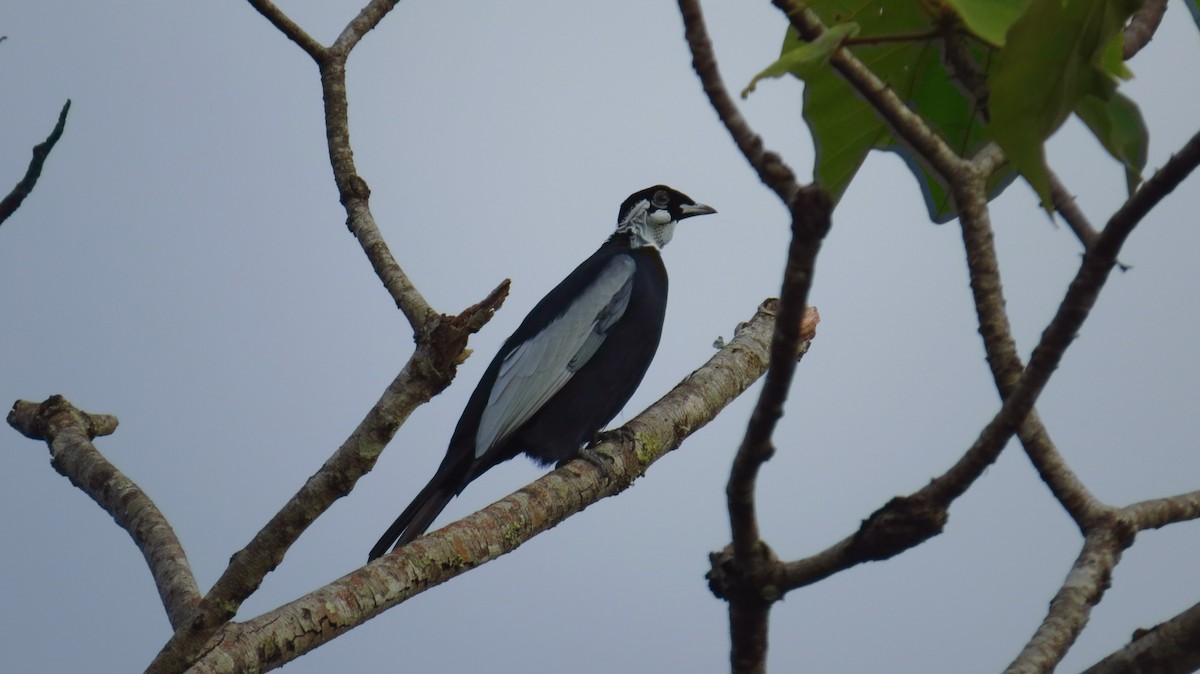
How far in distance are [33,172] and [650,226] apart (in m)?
4.00

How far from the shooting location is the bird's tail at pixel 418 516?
457 cm

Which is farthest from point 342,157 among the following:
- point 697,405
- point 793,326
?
point 793,326

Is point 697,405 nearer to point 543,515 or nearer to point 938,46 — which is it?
point 543,515

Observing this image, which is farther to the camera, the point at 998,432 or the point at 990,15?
the point at 998,432

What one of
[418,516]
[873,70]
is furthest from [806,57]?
[418,516]

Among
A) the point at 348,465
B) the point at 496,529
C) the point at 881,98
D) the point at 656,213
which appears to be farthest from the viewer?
the point at 656,213

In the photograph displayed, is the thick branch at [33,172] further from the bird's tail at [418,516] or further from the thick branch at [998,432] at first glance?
the thick branch at [998,432]

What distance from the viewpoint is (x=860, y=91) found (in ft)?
5.88

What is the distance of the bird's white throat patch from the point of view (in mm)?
6695

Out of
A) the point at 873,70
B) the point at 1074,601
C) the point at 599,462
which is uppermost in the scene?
the point at 599,462

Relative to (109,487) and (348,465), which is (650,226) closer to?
(109,487)

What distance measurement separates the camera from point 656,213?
6746 mm

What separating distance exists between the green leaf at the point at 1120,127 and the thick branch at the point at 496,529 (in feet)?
6.74

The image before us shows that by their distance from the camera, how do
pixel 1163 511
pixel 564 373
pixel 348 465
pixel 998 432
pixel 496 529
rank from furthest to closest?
pixel 564 373 → pixel 496 529 → pixel 348 465 → pixel 1163 511 → pixel 998 432
